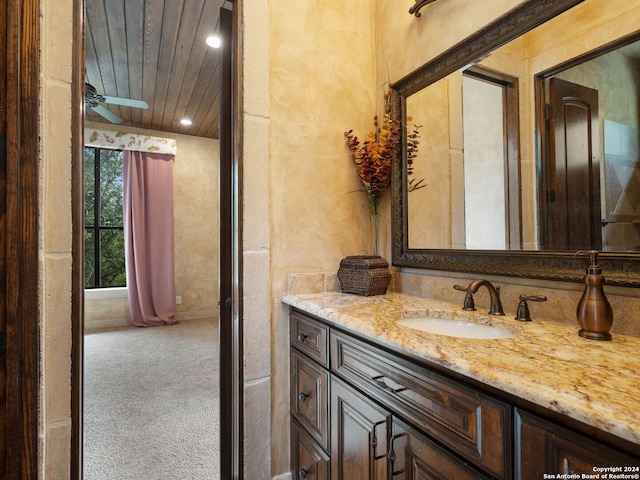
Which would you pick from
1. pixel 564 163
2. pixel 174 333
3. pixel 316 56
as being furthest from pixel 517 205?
pixel 174 333

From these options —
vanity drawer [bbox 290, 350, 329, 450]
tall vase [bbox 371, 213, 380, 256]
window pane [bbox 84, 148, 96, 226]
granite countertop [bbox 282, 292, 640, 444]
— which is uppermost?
window pane [bbox 84, 148, 96, 226]

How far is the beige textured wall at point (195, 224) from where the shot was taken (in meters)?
5.23

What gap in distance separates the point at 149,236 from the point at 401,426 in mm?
4858

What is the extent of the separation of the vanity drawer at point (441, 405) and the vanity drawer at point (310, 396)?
25 centimetres

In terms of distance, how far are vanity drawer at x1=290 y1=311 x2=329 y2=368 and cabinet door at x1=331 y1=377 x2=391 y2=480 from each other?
0.41 feet

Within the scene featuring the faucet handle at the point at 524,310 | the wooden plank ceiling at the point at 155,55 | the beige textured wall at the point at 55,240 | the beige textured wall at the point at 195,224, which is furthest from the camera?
the beige textured wall at the point at 195,224

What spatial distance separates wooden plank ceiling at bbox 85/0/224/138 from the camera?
2.44 meters

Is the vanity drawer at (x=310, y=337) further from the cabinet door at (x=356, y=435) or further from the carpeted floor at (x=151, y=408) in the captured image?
the carpeted floor at (x=151, y=408)

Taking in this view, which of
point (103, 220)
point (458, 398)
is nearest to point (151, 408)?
point (458, 398)

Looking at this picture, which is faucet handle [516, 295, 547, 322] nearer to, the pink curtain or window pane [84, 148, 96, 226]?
the pink curtain

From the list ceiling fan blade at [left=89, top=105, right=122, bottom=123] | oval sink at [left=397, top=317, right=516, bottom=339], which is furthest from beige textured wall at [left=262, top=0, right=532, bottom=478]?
ceiling fan blade at [left=89, top=105, right=122, bottom=123]

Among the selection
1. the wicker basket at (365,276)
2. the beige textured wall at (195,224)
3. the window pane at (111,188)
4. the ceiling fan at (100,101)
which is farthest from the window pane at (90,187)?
the wicker basket at (365,276)

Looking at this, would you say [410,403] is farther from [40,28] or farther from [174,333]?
[174,333]

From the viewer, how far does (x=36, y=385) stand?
47.0 inches
